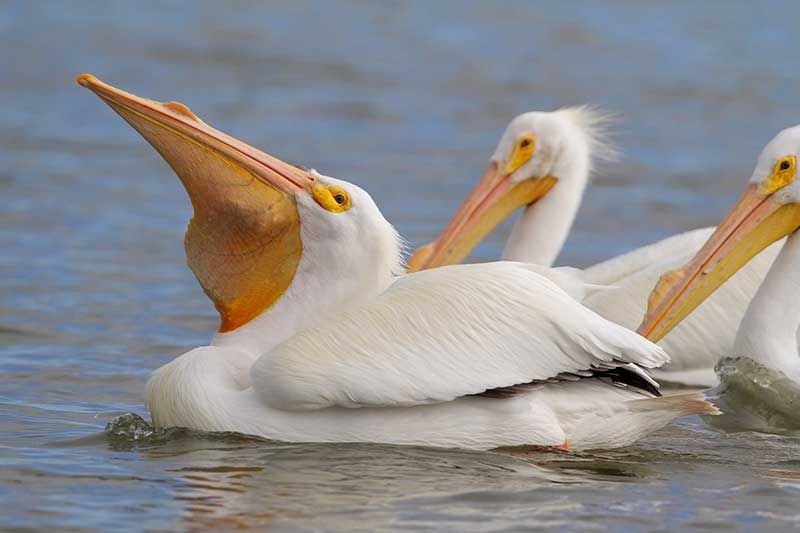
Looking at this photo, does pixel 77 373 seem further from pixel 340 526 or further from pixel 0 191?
pixel 0 191

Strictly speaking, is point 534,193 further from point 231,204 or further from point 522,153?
point 231,204

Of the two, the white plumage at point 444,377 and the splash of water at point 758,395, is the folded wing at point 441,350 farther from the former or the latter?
the splash of water at point 758,395

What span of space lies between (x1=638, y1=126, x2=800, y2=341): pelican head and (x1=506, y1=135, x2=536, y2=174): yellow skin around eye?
1.61 m

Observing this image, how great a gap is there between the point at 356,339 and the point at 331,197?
56 centimetres

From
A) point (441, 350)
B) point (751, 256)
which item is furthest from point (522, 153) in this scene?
point (441, 350)

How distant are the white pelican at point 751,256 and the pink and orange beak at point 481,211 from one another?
153 cm

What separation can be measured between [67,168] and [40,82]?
3.32m

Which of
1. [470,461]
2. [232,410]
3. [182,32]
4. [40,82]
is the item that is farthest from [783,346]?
[182,32]

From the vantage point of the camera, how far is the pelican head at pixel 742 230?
6527 mm

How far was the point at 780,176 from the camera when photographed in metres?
6.56

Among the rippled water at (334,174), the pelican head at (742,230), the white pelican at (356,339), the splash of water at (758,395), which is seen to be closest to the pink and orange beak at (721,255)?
the pelican head at (742,230)

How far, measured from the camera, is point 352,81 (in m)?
15.6

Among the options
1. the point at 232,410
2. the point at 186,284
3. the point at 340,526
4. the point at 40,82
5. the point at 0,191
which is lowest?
the point at 340,526

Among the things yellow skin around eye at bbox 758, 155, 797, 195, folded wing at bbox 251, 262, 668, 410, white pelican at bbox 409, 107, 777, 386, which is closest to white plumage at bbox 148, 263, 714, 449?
folded wing at bbox 251, 262, 668, 410
